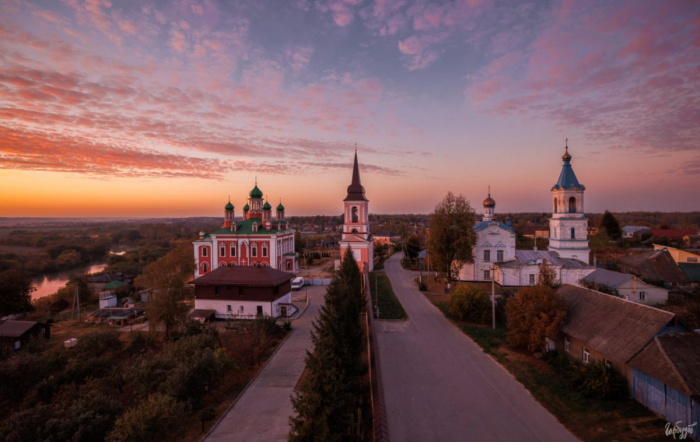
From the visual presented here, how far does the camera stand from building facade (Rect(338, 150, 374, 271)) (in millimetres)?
39750

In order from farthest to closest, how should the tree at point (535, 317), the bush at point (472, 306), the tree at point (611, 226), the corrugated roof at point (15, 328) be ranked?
1. the tree at point (611, 226)
2. the corrugated roof at point (15, 328)
3. the bush at point (472, 306)
4. the tree at point (535, 317)

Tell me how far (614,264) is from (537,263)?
49.8 feet

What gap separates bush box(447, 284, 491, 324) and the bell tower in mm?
15618

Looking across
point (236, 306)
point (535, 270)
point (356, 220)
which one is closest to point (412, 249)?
point (356, 220)

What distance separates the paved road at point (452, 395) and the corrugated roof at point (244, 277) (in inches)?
358

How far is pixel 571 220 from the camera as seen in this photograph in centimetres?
3238

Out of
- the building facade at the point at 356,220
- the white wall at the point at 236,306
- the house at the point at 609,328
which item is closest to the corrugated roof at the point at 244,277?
the white wall at the point at 236,306

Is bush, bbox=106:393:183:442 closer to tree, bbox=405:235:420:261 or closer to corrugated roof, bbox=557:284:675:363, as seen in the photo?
corrugated roof, bbox=557:284:675:363

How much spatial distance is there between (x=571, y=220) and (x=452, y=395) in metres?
26.5

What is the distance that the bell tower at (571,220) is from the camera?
1273 inches

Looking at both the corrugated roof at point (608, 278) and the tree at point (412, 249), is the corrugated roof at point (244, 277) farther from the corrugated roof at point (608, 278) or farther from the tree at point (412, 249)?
the tree at point (412, 249)

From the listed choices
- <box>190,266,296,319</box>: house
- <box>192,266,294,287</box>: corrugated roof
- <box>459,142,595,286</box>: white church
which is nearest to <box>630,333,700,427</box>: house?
<box>459,142,595,286</box>: white church

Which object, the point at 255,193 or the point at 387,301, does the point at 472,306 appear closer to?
the point at 387,301

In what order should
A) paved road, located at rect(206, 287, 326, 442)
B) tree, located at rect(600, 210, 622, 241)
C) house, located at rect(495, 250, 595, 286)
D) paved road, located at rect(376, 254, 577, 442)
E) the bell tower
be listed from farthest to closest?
tree, located at rect(600, 210, 622, 241)
the bell tower
house, located at rect(495, 250, 595, 286)
paved road, located at rect(206, 287, 326, 442)
paved road, located at rect(376, 254, 577, 442)
